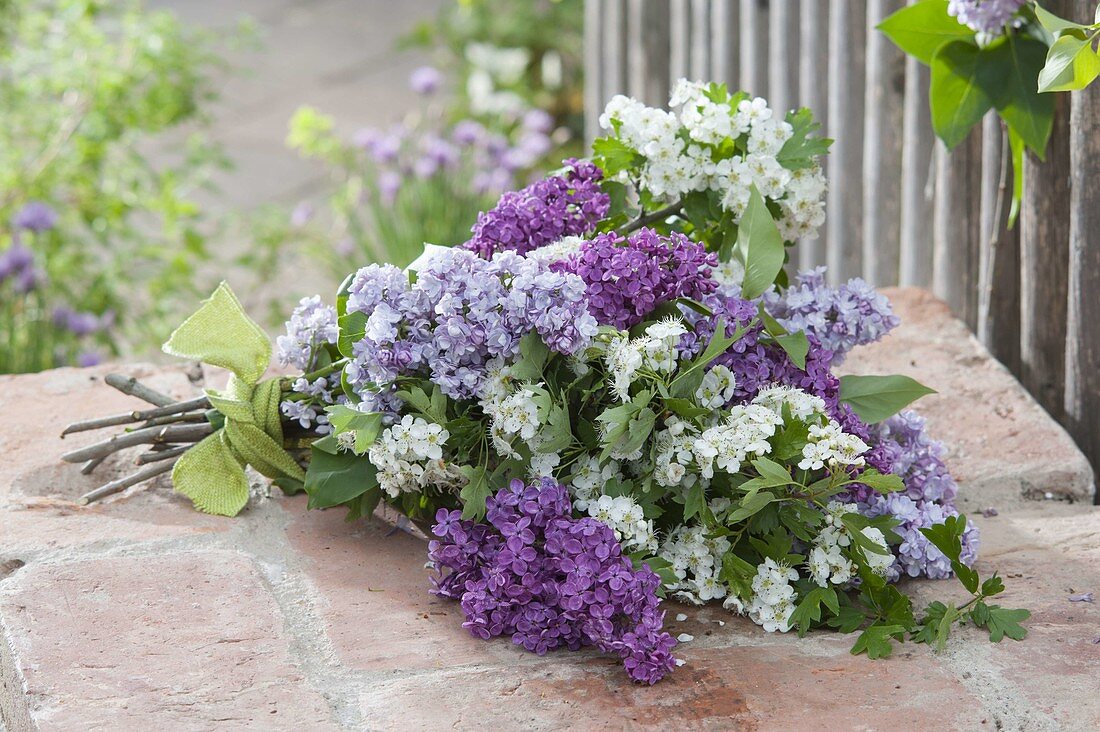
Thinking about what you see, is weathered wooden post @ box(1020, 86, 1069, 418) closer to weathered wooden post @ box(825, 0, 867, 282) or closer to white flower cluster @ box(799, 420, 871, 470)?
weathered wooden post @ box(825, 0, 867, 282)

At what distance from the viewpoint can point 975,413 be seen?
6.45 feet

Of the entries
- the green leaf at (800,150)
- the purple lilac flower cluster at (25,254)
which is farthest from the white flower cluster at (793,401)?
the purple lilac flower cluster at (25,254)

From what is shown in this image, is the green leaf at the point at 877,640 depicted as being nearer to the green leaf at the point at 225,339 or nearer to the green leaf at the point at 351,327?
the green leaf at the point at 351,327

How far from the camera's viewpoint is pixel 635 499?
4.50ft

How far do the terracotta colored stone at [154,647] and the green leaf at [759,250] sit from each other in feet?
2.24

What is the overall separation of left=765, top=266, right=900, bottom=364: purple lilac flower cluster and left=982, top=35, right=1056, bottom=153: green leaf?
486mm

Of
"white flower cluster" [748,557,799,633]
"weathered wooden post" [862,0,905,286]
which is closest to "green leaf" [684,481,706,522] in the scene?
"white flower cluster" [748,557,799,633]

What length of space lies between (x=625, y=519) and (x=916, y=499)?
44 centimetres

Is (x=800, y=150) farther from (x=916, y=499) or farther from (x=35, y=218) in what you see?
(x=35, y=218)

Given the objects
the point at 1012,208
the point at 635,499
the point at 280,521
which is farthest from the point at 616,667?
the point at 1012,208

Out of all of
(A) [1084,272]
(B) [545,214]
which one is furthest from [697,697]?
(A) [1084,272]

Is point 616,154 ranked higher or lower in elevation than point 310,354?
higher

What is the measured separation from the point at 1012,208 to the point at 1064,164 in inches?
4.0

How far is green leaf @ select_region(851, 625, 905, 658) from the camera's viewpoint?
50.8 inches
